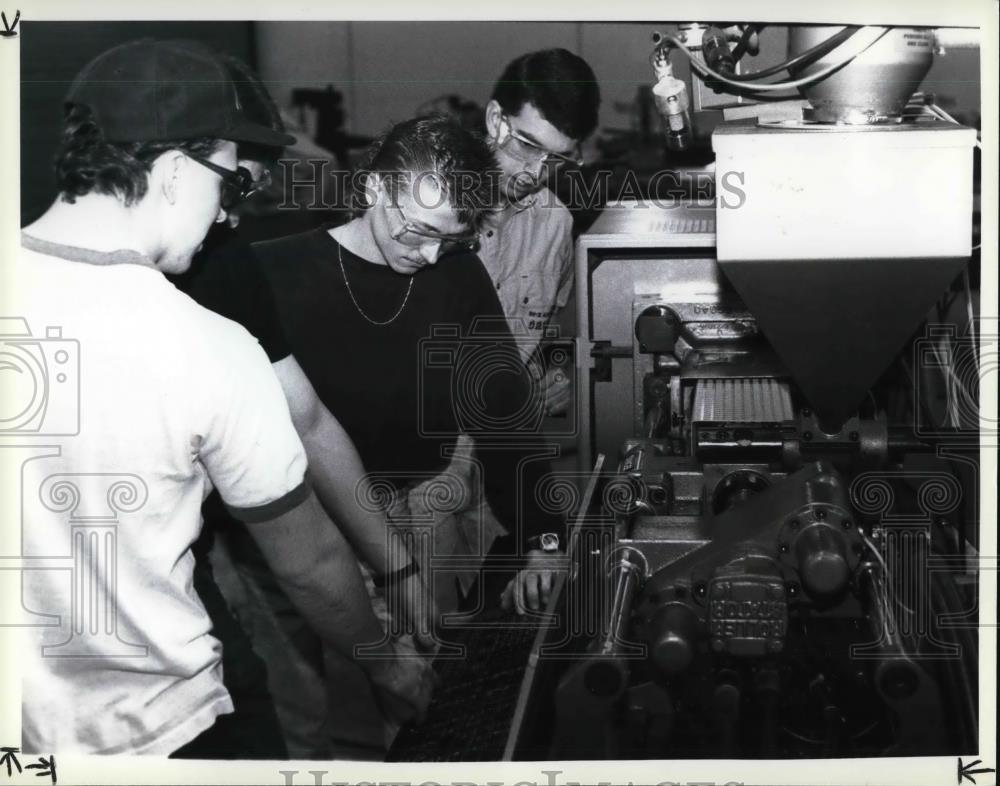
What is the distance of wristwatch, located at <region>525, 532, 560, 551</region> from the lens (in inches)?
94.8

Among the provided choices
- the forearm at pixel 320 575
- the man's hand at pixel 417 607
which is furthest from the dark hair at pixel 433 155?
the man's hand at pixel 417 607

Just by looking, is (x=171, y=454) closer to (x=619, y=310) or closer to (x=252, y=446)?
(x=252, y=446)

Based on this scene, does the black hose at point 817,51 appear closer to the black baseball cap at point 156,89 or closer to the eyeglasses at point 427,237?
the eyeglasses at point 427,237

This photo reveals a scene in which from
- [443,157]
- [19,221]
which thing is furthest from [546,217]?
[19,221]

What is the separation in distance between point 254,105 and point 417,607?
1036mm

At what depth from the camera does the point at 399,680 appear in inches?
94.3

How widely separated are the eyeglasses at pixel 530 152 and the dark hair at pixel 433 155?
0.05m

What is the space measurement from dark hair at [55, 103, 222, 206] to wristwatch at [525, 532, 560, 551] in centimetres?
99

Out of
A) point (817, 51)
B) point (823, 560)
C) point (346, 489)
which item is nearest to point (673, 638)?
point (823, 560)

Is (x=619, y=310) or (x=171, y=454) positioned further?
(x=619, y=310)

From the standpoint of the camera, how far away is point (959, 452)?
2.38m

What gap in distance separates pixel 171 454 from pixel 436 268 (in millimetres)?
631

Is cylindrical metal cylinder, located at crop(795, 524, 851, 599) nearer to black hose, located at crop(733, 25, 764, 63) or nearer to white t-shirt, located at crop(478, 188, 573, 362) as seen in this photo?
white t-shirt, located at crop(478, 188, 573, 362)

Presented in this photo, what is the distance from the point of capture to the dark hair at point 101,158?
2.23m
